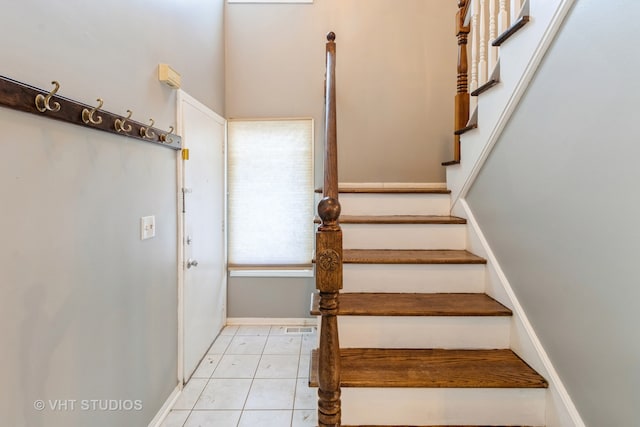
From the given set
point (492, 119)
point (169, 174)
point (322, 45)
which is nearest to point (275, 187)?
point (169, 174)

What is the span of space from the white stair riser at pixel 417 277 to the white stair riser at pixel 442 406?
21.7 inches

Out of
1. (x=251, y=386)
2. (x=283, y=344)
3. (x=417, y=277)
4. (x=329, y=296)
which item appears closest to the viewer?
(x=329, y=296)

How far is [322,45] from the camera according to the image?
10.0 feet

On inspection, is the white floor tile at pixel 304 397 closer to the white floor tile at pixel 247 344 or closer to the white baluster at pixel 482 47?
the white floor tile at pixel 247 344

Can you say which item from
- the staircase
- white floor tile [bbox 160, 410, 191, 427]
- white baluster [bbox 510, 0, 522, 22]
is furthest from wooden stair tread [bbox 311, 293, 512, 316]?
white baluster [bbox 510, 0, 522, 22]

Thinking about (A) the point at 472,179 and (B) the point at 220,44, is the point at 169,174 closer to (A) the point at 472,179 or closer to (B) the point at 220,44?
(B) the point at 220,44

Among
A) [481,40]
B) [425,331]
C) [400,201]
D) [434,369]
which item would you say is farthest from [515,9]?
[434,369]

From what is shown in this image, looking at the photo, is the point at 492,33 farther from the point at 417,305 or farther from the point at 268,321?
the point at 268,321

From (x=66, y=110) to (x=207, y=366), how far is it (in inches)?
75.9

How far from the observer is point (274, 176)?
302cm

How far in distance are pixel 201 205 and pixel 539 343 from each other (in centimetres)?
214

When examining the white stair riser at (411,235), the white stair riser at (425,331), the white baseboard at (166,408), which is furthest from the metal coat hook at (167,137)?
the white baseboard at (166,408)

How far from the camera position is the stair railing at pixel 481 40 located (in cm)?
156

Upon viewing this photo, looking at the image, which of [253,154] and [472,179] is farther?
[253,154]
